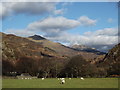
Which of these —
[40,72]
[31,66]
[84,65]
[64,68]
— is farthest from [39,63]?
[84,65]

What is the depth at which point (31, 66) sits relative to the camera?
171375mm

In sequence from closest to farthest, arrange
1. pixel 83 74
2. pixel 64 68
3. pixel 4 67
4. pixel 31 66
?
pixel 83 74
pixel 64 68
pixel 31 66
pixel 4 67

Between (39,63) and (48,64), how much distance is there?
14945 mm

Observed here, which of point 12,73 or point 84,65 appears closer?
point 84,65

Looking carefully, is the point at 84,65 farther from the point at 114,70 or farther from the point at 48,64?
the point at 48,64

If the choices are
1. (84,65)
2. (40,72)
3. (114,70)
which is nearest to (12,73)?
(40,72)

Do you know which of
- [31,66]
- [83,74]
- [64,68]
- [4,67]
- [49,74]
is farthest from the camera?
[4,67]

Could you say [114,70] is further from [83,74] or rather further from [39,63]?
[39,63]

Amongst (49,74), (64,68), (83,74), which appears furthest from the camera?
(49,74)

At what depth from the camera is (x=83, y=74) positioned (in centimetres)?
13212

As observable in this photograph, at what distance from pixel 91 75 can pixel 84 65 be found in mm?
6782

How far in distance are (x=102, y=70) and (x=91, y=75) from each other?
525 inches

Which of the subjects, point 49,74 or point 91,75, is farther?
point 49,74

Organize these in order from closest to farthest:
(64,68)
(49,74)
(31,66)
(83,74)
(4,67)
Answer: (83,74)
(64,68)
(49,74)
(31,66)
(4,67)
